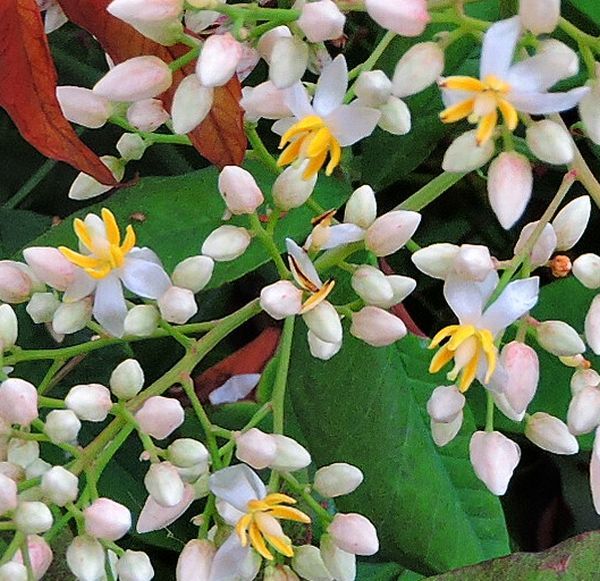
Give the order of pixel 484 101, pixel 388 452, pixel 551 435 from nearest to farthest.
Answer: pixel 484 101 < pixel 551 435 < pixel 388 452

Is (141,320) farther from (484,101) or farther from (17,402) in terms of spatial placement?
(484,101)

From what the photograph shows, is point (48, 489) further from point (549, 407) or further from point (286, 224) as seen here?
point (549, 407)

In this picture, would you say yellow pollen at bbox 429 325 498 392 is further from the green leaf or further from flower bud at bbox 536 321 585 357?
the green leaf

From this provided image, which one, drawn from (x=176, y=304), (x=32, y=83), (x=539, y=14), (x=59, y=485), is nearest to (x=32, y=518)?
(x=59, y=485)

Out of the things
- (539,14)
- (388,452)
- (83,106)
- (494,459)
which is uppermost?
(539,14)

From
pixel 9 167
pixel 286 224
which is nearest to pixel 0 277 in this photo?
pixel 286 224

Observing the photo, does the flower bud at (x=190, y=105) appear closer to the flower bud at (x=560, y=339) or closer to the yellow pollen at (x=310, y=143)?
the yellow pollen at (x=310, y=143)
